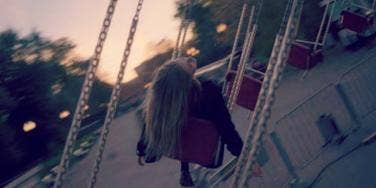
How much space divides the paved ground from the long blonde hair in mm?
1976

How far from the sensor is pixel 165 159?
754 cm

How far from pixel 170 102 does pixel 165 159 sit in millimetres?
4610

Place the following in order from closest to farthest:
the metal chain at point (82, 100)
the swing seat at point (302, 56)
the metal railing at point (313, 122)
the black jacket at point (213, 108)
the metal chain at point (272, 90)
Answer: the metal chain at point (272, 90), the metal chain at point (82, 100), the black jacket at point (213, 108), the metal railing at point (313, 122), the swing seat at point (302, 56)

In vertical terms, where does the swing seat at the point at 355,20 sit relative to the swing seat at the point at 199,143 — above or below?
below

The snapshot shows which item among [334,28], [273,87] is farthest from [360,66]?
[334,28]

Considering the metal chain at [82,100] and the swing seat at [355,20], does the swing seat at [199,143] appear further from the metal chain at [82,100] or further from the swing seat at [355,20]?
the swing seat at [355,20]

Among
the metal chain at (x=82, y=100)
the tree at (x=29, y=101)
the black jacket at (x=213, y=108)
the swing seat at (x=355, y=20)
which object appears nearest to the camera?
the metal chain at (x=82, y=100)

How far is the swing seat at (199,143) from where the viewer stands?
A: 308 cm

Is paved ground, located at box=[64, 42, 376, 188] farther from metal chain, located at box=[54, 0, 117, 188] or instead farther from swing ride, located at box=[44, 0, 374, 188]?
metal chain, located at box=[54, 0, 117, 188]

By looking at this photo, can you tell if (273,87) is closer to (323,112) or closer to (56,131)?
(323,112)

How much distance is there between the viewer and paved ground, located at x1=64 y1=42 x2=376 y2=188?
659 cm

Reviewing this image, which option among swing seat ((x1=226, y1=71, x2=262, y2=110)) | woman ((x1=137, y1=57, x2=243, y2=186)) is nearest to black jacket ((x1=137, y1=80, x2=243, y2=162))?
woman ((x1=137, y1=57, x2=243, y2=186))

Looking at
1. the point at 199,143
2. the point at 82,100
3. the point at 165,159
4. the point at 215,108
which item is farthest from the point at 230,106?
the point at 165,159

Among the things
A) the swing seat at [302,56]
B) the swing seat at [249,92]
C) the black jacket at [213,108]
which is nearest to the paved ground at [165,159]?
the swing seat at [249,92]
